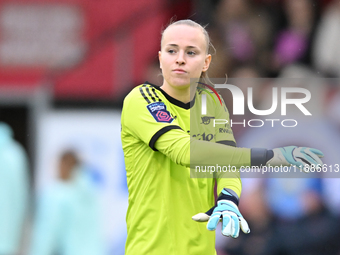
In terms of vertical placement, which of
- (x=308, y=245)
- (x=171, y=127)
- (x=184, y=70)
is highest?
(x=184, y=70)

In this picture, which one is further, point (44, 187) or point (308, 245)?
point (44, 187)

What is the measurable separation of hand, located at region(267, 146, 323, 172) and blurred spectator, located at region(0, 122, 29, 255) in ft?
16.4

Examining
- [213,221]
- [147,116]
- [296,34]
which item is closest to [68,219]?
[296,34]

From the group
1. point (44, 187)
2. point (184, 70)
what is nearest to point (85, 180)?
point (44, 187)

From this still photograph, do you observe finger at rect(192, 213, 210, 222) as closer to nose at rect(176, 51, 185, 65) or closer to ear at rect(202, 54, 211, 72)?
nose at rect(176, 51, 185, 65)

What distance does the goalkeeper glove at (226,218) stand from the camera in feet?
8.23

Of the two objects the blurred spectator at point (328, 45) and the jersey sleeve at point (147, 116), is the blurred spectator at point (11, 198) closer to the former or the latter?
the blurred spectator at point (328, 45)

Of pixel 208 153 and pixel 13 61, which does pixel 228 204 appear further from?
pixel 13 61

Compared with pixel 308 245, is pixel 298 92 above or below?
above

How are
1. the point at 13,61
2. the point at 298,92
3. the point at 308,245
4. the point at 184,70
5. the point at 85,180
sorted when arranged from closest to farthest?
the point at 184,70
the point at 308,245
the point at 298,92
the point at 85,180
the point at 13,61

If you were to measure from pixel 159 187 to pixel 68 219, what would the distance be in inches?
167

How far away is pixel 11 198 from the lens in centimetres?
696

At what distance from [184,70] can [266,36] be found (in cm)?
460

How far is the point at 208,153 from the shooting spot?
8.78ft
